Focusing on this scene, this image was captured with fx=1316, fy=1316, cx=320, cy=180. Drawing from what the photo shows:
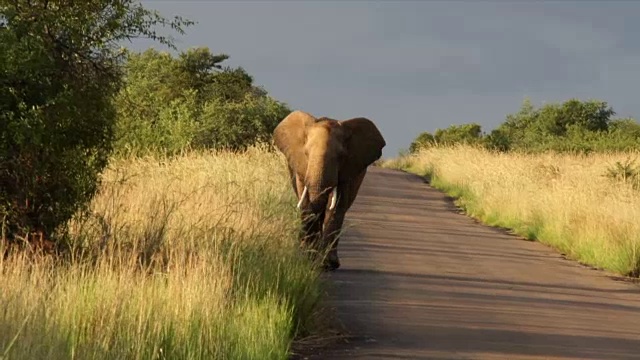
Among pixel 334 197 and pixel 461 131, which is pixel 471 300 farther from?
pixel 461 131

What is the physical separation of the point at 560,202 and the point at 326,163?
310 inches

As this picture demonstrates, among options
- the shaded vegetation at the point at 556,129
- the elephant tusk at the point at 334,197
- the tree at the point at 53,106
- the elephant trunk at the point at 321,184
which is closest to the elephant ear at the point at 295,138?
the elephant trunk at the point at 321,184

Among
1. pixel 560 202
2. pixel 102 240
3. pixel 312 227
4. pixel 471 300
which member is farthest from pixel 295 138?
pixel 560 202

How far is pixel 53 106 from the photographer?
38.3 feet

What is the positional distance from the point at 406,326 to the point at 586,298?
357 centimetres

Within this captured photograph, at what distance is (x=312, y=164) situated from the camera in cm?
→ 1641

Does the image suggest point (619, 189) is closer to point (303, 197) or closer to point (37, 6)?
point (303, 197)

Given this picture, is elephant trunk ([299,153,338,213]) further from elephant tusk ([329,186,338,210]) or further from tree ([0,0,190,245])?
tree ([0,0,190,245])

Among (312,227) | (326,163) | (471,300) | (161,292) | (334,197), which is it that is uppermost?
(326,163)

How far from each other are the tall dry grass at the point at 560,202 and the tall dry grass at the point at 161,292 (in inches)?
234

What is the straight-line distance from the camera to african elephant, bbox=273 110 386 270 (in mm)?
16094

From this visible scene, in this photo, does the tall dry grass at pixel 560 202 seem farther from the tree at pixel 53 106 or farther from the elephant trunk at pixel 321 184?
the tree at pixel 53 106

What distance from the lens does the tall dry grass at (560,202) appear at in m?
18.5

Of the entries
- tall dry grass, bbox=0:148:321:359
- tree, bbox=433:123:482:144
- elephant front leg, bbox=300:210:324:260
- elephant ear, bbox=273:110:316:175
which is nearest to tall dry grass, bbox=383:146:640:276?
elephant front leg, bbox=300:210:324:260
